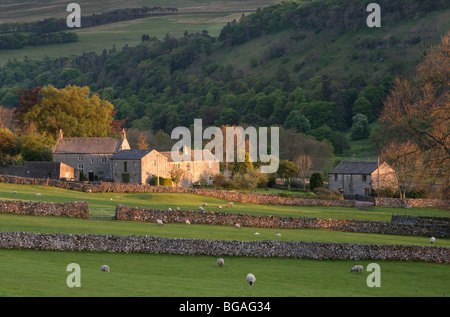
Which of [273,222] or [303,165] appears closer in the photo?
[273,222]

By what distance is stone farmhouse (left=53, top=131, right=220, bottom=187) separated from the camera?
7862 centimetres

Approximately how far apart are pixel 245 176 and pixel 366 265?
5186 centimetres

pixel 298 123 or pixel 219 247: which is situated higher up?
pixel 298 123

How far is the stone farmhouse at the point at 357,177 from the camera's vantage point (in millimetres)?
84375

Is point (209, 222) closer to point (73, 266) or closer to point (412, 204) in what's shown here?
point (73, 266)

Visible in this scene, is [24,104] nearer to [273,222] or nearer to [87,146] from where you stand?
[87,146]

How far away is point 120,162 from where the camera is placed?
79.5 metres

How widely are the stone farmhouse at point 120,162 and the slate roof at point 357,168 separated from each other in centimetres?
1796

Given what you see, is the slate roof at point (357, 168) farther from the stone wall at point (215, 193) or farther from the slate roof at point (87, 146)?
the slate roof at point (87, 146)

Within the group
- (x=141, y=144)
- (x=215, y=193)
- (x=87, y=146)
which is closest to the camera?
(x=215, y=193)

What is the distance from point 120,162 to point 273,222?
39757mm

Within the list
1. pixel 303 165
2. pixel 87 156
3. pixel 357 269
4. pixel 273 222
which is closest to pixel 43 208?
pixel 273 222

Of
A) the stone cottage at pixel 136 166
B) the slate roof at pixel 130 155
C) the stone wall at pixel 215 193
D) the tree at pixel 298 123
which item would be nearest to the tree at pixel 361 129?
the tree at pixel 298 123
